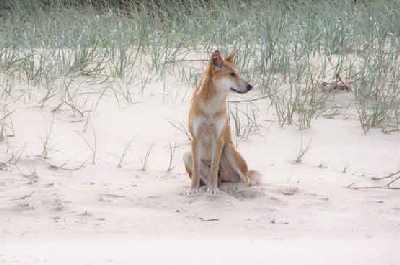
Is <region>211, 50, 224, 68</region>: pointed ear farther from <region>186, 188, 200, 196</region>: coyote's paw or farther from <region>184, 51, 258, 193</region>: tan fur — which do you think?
<region>186, 188, 200, 196</region>: coyote's paw

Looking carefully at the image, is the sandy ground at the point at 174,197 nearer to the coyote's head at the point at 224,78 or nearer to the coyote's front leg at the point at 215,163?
the coyote's front leg at the point at 215,163

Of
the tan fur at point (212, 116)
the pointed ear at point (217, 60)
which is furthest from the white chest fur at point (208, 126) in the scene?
the pointed ear at point (217, 60)

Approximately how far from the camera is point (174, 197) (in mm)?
6941

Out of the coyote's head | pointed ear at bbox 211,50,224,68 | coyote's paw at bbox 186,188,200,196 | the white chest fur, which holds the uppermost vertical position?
pointed ear at bbox 211,50,224,68

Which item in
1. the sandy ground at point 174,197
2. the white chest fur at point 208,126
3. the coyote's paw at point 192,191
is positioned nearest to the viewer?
the sandy ground at point 174,197

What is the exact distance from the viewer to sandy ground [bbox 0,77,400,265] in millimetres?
5516

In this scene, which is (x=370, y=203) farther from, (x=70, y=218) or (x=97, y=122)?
(x=97, y=122)

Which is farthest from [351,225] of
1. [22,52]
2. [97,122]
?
[22,52]

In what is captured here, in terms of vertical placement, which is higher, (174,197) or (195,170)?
(195,170)

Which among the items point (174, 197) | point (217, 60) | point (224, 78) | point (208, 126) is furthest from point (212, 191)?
point (217, 60)

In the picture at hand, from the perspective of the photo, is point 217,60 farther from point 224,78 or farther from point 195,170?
point 195,170

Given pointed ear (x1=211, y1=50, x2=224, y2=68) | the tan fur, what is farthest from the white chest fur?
pointed ear (x1=211, y1=50, x2=224, y2=68)

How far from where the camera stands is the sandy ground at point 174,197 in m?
5.52

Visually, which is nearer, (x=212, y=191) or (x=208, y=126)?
(x=208, y=126)
